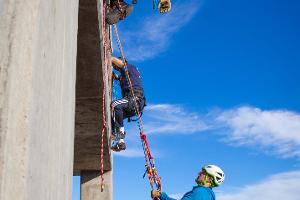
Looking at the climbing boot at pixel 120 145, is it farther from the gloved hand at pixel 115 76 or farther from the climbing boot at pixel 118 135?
the gloved hand at pixel 115 76

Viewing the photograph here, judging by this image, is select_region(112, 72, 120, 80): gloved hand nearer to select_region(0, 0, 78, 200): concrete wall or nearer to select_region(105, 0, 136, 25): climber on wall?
select_region(105, 0, 136, 25): climber on wall

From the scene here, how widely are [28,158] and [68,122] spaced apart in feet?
3.39

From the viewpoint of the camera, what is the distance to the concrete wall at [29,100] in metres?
1.18

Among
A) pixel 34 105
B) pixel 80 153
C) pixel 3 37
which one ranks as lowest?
pixel 34 105

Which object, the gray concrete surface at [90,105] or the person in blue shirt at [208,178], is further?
the person in blue shirt at [208,178]

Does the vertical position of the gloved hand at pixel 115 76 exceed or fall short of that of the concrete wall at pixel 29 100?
it exceeds it

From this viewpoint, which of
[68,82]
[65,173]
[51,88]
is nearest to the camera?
[51,88]

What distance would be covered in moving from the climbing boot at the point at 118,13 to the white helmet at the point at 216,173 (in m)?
3.34

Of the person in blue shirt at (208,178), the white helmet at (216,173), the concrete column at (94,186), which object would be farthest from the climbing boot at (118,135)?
the white helmet at (216,173)

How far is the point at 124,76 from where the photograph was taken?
9.12 metres

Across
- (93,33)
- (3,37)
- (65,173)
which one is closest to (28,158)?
(3,37)

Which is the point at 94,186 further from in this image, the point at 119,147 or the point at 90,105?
the point at 90,105

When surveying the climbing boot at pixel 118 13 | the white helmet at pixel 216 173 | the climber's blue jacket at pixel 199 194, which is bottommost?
→ the climber's blue jacket at pixel 199 194

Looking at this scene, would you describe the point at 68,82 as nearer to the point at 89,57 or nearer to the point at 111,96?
the point at 89,57
